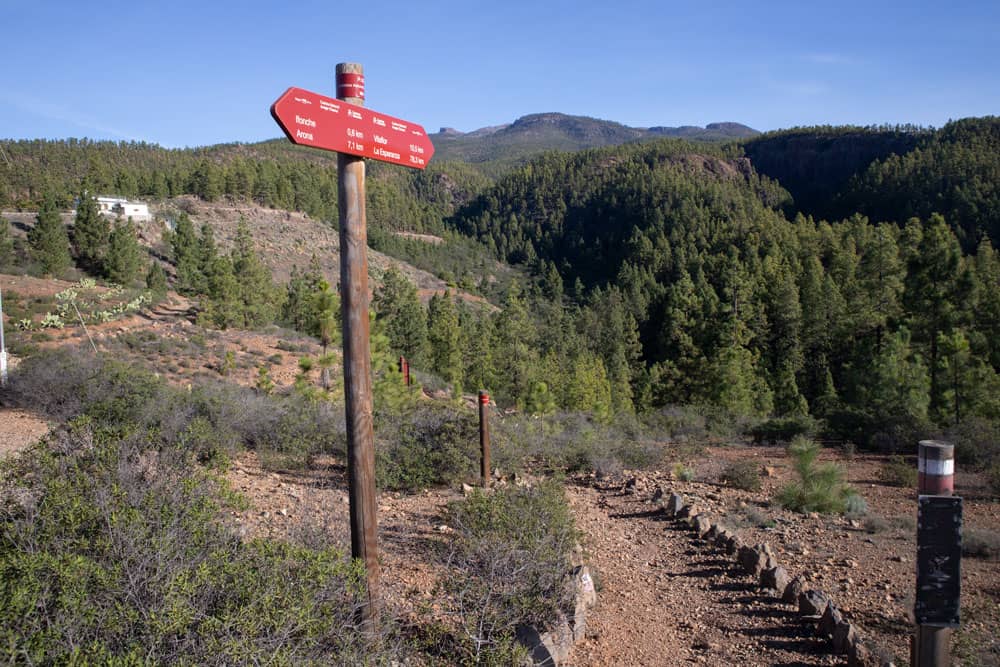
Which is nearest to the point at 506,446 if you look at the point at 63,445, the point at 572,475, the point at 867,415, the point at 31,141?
the point at 572,475

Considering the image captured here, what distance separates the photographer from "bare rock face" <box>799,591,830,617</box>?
16.4ft

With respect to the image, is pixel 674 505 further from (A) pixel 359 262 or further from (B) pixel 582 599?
(A) pixel 359 262

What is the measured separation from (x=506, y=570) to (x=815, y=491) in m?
5.78

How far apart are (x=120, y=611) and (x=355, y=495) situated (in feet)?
3.96

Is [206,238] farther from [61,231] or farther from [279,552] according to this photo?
[279,552]

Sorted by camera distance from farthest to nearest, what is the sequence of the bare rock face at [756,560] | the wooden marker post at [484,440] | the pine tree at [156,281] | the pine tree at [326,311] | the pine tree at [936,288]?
1. the pine tree at [156,281]
2. the pine tree at [936,288]
3. the pine tree at [326,311]
4. the wooden marker post at [484,440]
5. the bare rock face at [756,560]

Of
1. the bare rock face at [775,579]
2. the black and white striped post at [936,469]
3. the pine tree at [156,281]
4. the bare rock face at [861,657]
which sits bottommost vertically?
the bare rock face at [775,579]

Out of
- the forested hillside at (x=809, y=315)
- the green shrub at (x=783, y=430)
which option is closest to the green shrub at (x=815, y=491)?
the forested hillside at (x=809, y=315)

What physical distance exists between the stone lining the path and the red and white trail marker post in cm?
317

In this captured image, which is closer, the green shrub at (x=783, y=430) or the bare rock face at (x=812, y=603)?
the bare rock face at (x=812, y=603)

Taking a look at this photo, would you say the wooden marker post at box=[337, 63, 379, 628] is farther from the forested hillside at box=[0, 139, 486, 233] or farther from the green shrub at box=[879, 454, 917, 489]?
the forested hillside at box=[0, 139, 486, 233]

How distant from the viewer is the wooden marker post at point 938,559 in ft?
9.13

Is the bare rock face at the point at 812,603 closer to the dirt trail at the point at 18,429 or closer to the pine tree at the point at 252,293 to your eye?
the dirt trail at the point at 18,429

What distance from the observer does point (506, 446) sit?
30.6 feet
